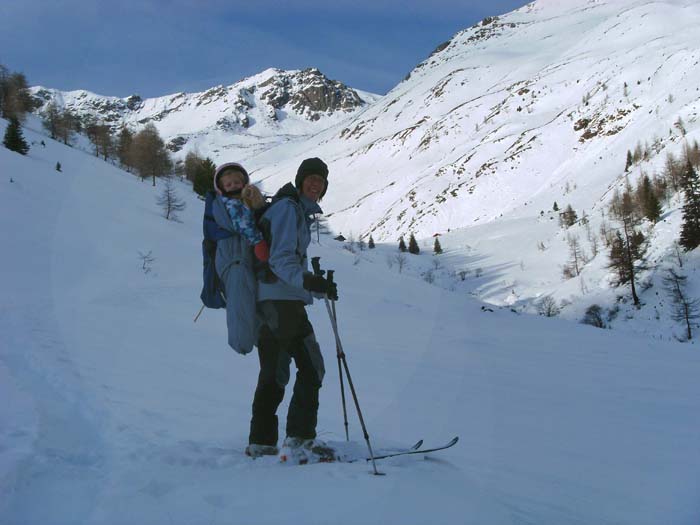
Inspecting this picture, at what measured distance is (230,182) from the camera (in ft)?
11.8

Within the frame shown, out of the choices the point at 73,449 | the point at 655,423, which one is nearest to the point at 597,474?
the point at 655,423

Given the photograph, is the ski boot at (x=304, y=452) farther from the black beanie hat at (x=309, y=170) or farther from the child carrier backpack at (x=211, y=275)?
the black beanie hat at (x=309, y=170)

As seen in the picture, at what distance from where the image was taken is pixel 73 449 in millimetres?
3012

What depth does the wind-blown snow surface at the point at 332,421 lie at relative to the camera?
2402 millimetres

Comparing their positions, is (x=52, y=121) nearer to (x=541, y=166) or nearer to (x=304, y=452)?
(x=304, y=452)

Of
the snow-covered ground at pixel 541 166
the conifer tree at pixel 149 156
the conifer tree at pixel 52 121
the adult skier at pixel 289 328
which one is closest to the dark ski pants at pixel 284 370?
the adult skier at pixel 289 328

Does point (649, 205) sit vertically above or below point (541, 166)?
below

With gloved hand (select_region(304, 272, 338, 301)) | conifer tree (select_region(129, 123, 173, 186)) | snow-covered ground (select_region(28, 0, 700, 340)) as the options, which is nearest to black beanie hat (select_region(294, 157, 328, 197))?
gloved hand (select_region(304, 272, 338, 301))

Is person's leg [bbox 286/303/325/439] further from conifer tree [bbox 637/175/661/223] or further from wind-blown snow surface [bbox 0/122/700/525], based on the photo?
conifer tree [bbox 637/175/661/223]

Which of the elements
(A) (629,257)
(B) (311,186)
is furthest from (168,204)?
(A) (629,257)

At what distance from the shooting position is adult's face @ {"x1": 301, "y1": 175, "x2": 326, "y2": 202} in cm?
358

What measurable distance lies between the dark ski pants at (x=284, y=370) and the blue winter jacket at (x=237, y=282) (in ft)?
0.44

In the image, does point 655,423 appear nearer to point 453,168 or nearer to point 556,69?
point 453,168

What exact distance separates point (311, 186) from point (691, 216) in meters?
41.8
